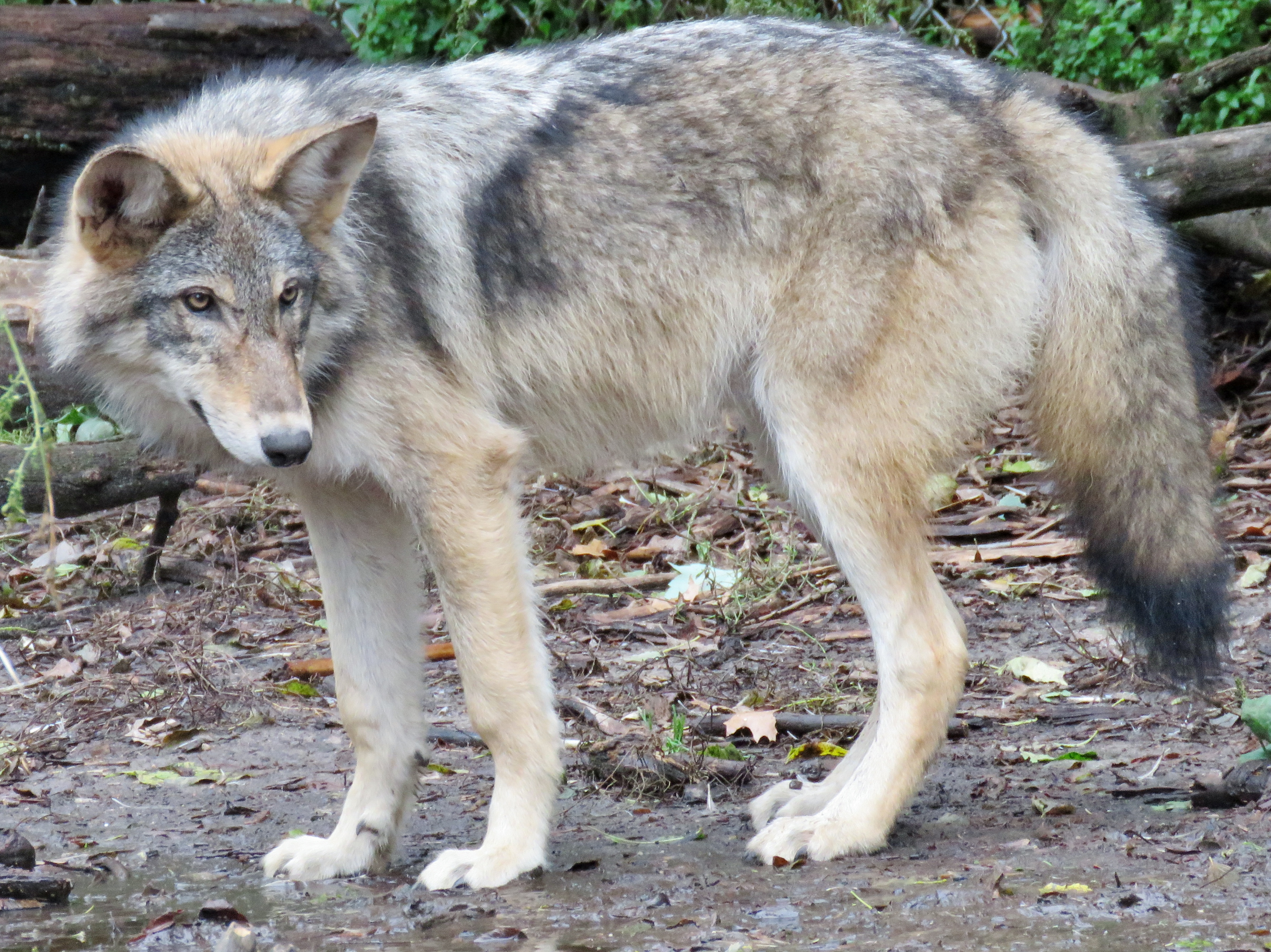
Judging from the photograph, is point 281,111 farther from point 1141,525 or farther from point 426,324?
point 1141,525

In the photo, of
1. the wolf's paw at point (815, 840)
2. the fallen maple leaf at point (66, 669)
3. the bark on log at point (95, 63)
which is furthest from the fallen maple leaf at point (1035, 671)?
the bark on log at point (95, 63)

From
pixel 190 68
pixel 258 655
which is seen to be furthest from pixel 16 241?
pixel 258 655

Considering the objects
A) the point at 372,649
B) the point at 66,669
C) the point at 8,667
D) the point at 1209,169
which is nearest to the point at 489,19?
the point at 1209,169

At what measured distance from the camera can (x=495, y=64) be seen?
4.45m

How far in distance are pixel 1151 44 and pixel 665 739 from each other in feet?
16.8

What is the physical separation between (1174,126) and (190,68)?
5425 mm

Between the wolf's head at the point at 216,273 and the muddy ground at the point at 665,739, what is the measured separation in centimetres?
65

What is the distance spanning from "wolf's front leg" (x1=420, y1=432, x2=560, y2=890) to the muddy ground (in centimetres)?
18

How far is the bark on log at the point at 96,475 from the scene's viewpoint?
578 cm

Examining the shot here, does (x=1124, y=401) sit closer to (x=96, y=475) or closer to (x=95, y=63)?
(x=96, y=475)

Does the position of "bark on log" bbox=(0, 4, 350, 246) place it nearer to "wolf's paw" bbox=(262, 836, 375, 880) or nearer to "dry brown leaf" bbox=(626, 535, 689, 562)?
"dry brown leaf" bbox=(626, 535, 689, 562)

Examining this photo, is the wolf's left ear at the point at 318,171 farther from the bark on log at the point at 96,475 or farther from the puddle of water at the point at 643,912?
the bark on log at the point at 96,475

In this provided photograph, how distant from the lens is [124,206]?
355 cm

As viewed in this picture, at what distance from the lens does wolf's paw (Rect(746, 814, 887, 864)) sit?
150 inches
